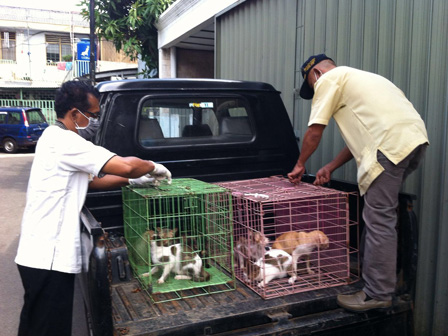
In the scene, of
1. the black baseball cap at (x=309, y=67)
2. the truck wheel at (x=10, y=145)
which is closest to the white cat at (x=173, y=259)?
the black baseball cap at (x=309, y=67)

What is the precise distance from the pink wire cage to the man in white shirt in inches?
35.4

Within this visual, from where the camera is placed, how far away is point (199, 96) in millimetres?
3510

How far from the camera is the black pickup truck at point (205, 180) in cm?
215

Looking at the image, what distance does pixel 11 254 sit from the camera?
6004 millimetres

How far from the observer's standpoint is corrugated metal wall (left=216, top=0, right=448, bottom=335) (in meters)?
3.20

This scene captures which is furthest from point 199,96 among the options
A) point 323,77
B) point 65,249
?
point 65,249

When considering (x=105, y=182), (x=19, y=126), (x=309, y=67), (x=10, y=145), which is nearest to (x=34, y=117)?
(x=19, y=126)

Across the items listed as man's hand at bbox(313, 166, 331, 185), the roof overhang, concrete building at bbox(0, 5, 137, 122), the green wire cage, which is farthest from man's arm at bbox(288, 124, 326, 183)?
concrete building at bbox(0, 5, 137, 122)

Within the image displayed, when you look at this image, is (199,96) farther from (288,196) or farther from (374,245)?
(374,245)

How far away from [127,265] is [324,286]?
1.27m

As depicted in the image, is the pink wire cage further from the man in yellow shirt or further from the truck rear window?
the truck rear window

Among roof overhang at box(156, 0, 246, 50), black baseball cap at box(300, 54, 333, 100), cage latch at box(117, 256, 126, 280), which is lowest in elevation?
cage latch at box(117, 256, 126, 280)

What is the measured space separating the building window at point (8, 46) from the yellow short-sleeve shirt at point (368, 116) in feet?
96.4

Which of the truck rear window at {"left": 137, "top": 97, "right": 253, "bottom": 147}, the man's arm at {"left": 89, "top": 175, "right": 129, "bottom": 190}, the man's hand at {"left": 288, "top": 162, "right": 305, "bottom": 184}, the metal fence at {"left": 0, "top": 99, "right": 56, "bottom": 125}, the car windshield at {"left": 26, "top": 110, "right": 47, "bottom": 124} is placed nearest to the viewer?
the man's arm at {"left": 89, "top": 175, "right": 129, "bottom": 190}
